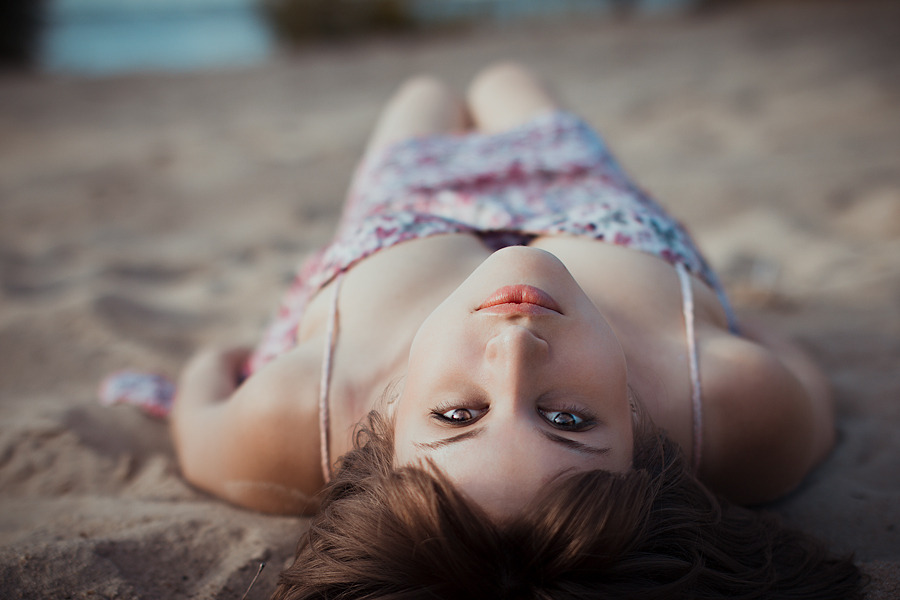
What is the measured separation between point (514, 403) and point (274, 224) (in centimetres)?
292

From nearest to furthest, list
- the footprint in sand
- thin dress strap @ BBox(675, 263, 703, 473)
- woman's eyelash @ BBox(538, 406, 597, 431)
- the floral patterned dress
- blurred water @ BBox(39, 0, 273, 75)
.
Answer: woman's eyelash @ BBox(538, 406, 597, 431) → thin dress strap @ BBox(675, 263, 703, 473) → the floral patterned dress → the footprint in sand → blurred water @ BBox(39, 0, 273, 75)

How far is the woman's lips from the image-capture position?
1.36 m

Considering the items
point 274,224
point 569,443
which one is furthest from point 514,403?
point 274,224

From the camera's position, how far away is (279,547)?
1688 mm

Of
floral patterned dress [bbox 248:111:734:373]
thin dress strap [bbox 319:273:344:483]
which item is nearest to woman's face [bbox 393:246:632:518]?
thin dress strap [bbox 319:273:344:483]

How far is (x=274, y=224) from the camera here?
392cm

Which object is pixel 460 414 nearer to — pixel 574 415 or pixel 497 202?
pixel 574 415

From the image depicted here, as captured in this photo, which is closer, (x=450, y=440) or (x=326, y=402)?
(x=450, y=440)

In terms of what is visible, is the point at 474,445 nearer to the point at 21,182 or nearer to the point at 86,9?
the point at 21,182

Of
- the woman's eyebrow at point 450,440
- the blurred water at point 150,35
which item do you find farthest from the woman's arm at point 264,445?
the blurred water at point 150,35

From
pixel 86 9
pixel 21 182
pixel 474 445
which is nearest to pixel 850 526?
A: pixel 474 445

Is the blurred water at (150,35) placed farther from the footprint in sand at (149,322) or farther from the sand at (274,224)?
the footprint in sand at (149,322)

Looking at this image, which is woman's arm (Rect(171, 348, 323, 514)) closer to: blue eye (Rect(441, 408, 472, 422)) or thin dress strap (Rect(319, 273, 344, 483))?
thin dress strap (Rect(319, 273, 344, 483))

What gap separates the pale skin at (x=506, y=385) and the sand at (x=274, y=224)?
0.18 m
